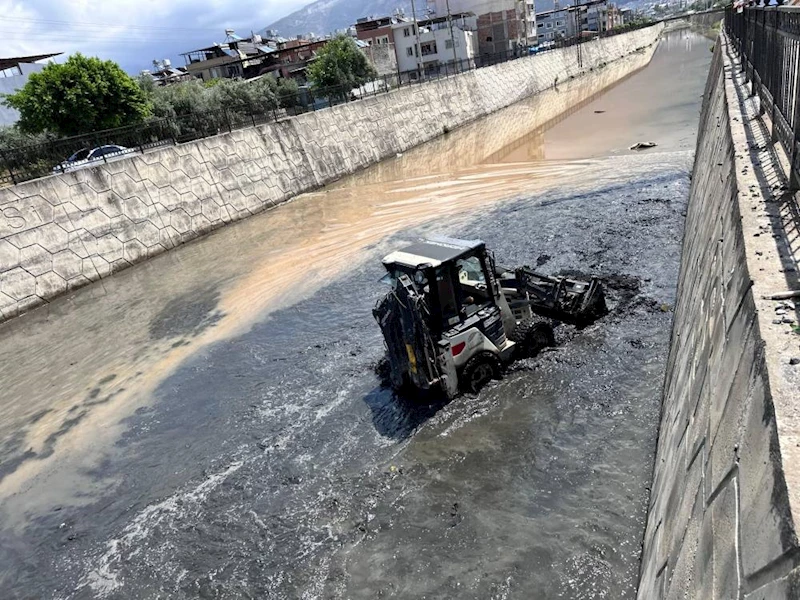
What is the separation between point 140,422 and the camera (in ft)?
32.0

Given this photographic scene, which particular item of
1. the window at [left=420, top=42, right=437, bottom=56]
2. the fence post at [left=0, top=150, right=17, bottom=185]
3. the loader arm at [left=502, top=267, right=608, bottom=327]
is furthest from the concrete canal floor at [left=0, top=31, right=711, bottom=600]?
the window at [left=420, top=42, right=437, bottom=56]

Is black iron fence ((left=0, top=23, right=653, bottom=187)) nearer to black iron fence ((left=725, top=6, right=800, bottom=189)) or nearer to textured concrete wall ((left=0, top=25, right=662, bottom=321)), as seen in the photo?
textured concrete wall ((left=0, top=25, right=662, bottom=321))

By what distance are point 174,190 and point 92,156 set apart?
3.30 metres

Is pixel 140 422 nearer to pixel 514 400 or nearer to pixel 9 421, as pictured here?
pixel 9 421

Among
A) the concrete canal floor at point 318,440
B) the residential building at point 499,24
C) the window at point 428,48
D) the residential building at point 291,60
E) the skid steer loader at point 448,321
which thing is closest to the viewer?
the concrete canal floor at point 318,440

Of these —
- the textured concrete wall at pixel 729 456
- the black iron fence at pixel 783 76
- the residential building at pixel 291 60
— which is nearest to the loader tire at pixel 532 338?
the textured concrete wall at pixel 729 456

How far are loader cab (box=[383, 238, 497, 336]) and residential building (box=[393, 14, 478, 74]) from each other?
68627 mm

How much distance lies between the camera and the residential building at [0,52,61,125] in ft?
117

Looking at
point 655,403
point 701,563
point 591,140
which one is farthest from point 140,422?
point 591,140

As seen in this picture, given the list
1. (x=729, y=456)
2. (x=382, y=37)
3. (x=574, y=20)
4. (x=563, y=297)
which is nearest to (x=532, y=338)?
(x=563, y=297)

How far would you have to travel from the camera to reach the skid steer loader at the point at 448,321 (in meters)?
7.48

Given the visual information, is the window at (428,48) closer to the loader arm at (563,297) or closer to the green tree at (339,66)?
the green tree at (339,66)

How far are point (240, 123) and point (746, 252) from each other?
25022mm

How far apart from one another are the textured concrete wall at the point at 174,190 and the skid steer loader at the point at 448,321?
13334 mm
